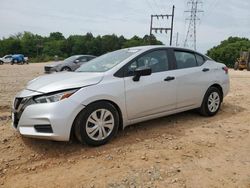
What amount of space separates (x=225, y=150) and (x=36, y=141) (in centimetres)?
287

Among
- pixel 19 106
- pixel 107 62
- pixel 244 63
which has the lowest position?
pixel 244 63

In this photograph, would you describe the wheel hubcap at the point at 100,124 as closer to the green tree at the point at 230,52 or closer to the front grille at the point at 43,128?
the front grille at the point at 43,128

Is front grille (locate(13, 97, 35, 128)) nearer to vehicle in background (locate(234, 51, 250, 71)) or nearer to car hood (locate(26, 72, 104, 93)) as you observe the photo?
car hood (locate(26, 72, 104, 93))

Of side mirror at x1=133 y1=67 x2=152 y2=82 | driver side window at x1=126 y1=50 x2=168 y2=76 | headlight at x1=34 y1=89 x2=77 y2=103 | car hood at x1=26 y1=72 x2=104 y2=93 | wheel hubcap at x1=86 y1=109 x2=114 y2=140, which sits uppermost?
driver side window at x1=126 y1=50 x2=168 y2=76

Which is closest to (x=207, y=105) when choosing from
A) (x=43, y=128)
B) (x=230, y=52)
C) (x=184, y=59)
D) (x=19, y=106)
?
(x=184, y=59)

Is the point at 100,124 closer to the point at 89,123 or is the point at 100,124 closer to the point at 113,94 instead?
the point at 89,123

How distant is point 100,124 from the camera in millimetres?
4438

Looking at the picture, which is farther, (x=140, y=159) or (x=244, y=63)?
(x=244, y=63)

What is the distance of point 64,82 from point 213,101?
131 inches

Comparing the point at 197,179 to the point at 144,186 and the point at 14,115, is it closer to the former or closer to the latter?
the point at 144,186

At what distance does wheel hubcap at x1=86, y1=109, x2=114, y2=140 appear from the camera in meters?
4.35

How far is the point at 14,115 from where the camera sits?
4504mm

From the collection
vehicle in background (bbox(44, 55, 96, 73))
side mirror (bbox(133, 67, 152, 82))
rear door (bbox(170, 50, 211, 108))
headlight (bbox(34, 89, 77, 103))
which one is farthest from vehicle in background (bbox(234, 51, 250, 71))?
headlight (bbox(34, 89, 77, 103))

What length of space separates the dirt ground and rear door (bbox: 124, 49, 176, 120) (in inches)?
17.1
